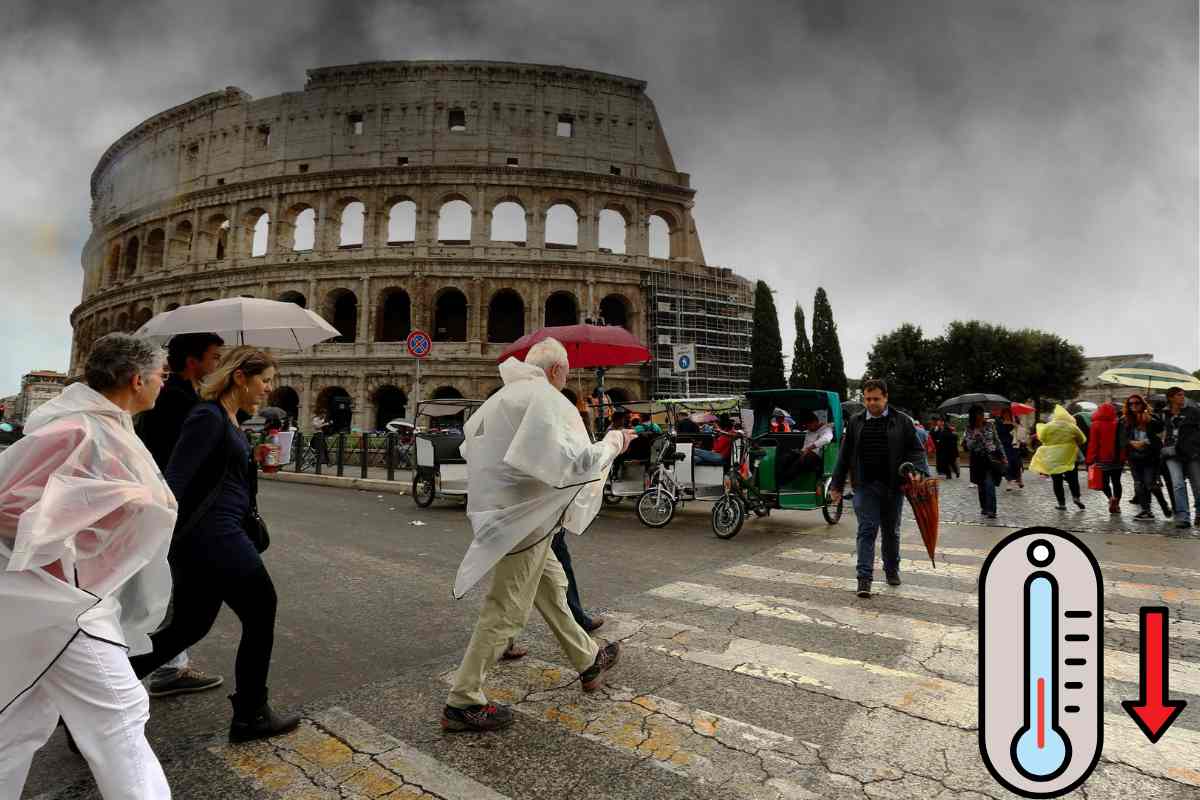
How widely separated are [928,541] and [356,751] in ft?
16.3

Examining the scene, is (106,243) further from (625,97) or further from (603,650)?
(603,650)

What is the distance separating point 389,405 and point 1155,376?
3111 centimetres

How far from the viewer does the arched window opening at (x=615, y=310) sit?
111 feet

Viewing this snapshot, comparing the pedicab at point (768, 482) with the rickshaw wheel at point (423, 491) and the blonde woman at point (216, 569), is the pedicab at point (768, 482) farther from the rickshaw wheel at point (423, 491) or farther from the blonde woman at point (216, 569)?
the blonde woman at point (216, 569)

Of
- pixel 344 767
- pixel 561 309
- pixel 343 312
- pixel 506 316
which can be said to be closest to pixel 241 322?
pixel 344 767

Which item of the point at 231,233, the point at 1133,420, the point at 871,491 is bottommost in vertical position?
the point at 871,491

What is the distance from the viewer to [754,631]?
14.2 ft

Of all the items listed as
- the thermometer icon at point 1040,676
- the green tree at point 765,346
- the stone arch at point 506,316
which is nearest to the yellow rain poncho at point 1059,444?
Answer: the thermometer icon at point 1040,676

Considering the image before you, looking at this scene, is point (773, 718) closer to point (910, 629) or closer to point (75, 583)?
point (910, 629)

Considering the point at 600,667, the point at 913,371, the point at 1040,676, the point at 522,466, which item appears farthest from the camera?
the point at 913,371

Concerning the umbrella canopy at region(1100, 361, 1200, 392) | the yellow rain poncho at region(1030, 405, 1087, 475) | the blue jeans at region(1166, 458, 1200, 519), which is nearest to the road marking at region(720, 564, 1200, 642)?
the blue jeans at region(1166, 458, 1200, 519)

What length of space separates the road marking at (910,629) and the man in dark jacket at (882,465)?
0.94 m

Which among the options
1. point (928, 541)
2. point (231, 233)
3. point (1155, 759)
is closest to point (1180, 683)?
point (1155, 759)

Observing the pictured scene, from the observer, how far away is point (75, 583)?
6.22 ft
